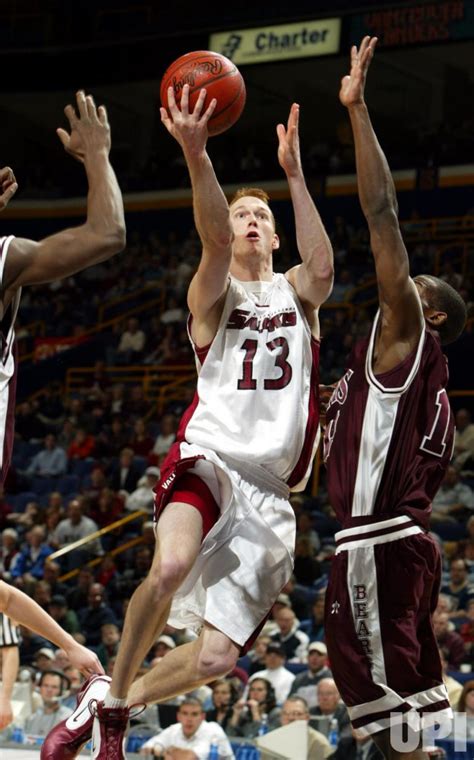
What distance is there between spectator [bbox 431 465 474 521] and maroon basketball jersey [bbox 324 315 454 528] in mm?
8435

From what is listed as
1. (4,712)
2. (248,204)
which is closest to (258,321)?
(248,204)

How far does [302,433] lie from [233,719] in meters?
4.98

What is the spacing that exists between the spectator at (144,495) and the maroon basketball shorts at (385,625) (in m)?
10.5

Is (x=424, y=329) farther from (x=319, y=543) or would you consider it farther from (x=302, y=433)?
(x=319, y=543)

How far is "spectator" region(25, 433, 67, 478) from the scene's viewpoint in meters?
17.4

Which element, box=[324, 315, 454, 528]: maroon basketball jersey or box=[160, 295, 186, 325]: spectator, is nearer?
box=[324, 315, 454, 528]: maroon basketball jersey

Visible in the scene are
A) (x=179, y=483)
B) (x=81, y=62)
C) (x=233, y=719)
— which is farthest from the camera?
(x=81, y=62)

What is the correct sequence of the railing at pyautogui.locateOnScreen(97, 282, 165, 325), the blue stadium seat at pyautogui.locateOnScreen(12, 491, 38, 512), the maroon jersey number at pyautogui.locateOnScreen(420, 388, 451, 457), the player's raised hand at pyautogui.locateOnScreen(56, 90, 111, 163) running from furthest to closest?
1. the railing at pyautogui.locateOnScreen(97, 282, 165, 325)
2. the blue stadium seat at pyautogui.locateOnScreen(12, 491, 38, 512)
3. the maroon jersey number at pyautogui.locateOnScreen(420, 388, 451, 457)
4. the player's raised hand at pyautogui.locateOnScreen(56, 90, 111, 163)

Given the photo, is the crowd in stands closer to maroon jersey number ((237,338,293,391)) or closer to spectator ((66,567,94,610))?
spectator ((66,567,94,610))

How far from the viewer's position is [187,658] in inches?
193

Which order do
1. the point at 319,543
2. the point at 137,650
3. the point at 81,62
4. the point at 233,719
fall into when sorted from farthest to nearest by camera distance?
the point at 81,62, the point at 319,543, the point at 233,719, the point at 137,650

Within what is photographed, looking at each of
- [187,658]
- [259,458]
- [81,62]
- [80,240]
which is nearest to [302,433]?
[259,458]

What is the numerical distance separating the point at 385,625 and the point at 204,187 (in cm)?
203

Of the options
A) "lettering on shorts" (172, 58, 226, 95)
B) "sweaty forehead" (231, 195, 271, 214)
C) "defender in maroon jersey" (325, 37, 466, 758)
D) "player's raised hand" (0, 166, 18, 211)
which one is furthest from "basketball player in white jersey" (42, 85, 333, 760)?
"player's raised hand" (0, 166, 18, 211)
